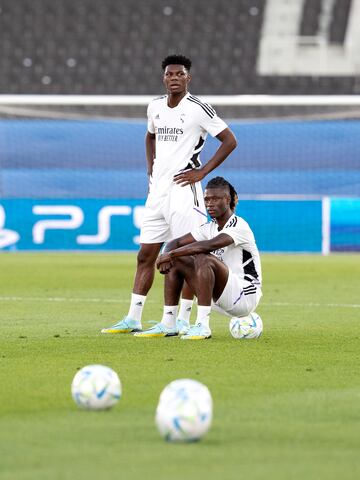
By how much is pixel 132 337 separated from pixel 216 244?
1.06 meters

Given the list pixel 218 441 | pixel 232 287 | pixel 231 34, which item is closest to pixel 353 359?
pixel 232 287

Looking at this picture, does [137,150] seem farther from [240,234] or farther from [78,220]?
[240,234]

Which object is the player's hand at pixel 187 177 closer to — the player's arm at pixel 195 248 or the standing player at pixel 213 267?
the standing player at pixel 213 267

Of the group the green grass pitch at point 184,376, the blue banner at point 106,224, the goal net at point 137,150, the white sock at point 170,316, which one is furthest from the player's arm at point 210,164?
the goal net at point 137,150

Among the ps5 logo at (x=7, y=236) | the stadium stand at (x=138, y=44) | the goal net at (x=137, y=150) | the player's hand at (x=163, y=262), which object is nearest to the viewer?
the player's hand at (x=163, y=262)

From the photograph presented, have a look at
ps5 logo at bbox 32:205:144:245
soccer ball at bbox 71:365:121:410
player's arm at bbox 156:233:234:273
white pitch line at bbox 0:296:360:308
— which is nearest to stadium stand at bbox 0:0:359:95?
ps5 logo at bbox 32:205:144:245

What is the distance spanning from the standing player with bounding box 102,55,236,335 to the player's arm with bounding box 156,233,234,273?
0.50 meters

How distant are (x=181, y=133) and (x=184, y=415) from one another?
16.6 ft

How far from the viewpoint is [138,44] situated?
1244 inches

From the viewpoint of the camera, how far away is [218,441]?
4898mm

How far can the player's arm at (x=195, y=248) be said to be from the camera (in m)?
9.01

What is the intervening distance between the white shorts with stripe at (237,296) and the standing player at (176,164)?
1.62 ft

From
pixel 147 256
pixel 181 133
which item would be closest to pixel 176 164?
pixel 181 133

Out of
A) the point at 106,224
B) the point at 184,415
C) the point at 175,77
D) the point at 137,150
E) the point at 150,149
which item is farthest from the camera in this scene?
the point at 137,150
